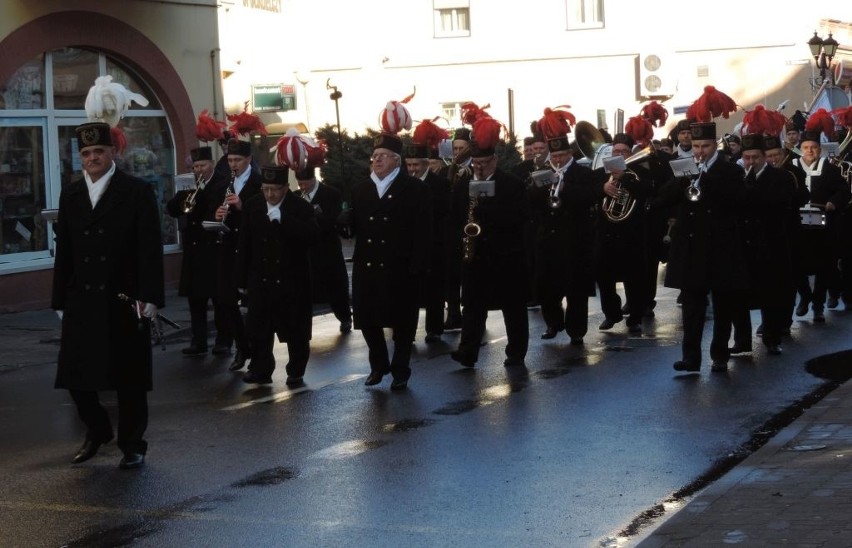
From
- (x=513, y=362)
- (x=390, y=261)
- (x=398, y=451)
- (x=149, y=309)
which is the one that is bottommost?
(x=398, y=451)

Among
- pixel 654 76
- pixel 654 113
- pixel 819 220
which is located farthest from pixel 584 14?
pixel 819 220

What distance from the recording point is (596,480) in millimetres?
7738

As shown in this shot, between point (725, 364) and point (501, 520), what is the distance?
15.9 feet

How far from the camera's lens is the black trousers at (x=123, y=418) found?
827 centimetres

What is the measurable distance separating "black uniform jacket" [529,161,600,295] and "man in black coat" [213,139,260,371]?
243 cm

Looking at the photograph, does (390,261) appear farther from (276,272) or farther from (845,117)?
(845,117)

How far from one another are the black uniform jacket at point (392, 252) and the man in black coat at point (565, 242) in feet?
8.09

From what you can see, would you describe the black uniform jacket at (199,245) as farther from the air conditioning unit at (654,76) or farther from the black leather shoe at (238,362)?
the air conditioning unit at (654,76)

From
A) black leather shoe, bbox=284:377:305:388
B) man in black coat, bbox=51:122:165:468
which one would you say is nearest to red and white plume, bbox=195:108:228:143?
black leather shoe, bbox=284:377:305:388

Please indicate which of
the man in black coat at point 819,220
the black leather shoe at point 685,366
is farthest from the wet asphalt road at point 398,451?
the man in black coat at point 819,220

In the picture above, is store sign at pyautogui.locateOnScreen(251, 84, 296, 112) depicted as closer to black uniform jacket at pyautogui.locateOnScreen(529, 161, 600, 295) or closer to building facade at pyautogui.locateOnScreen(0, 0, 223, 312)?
building facade at pyautogui.locateOnScreen(0, 0, 223, 312)

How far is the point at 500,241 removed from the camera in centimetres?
1192

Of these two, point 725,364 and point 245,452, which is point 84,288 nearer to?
point 245,452

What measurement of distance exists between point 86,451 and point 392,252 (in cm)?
309
